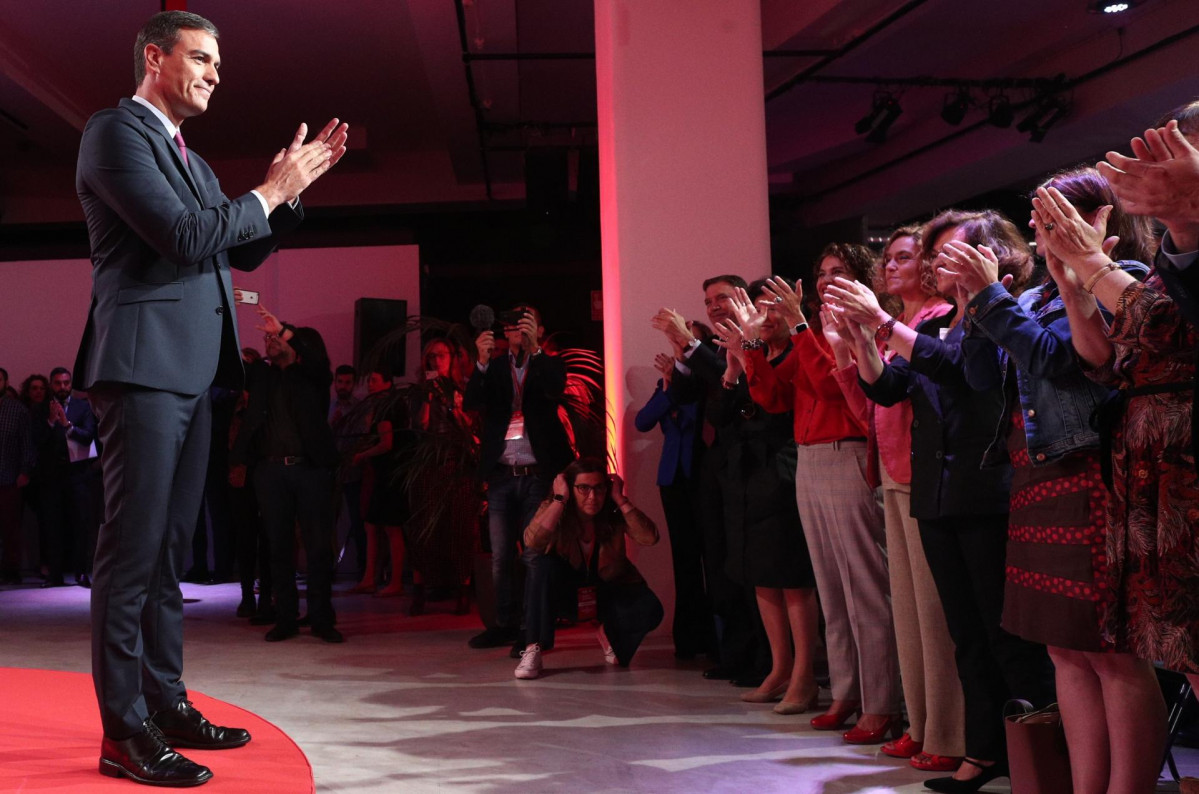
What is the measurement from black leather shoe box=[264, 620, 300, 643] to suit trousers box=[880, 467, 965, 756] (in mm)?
3216

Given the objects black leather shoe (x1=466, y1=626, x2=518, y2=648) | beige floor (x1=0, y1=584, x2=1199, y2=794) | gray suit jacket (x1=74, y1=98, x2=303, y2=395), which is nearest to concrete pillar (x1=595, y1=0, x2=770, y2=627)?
black leather shoe (x1=466, y1=626, x2=518, y2=648)

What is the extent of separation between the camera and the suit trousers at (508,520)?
4906 millimetres

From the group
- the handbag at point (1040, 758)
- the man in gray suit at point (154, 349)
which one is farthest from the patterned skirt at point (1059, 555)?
the man in gray suit at point (154, 349)

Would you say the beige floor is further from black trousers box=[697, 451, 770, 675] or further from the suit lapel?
the suit lapel

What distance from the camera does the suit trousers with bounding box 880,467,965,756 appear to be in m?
2.78

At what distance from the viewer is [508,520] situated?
4.99 metres

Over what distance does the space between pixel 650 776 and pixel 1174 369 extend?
1.64 meters

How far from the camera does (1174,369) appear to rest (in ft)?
5.65

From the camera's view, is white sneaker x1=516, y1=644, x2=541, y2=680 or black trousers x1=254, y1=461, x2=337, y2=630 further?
black trousers x1=254, y1=461, x2=337, y2=630

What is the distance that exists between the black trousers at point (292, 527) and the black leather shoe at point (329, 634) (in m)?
0.02

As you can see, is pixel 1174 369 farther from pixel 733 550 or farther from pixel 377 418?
pixel 377 418

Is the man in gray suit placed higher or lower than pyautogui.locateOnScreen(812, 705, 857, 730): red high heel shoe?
higher

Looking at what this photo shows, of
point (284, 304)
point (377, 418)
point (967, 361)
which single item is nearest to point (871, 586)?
point (967, 361)

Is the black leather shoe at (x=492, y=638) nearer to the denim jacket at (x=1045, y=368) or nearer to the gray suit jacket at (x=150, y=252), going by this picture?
the gray suit jacket at (x=150, y=252)
